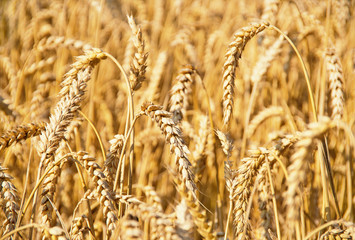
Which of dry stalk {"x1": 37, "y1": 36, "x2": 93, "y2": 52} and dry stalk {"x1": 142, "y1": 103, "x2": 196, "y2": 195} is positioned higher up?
dry stalk {"x1": 37, "y1": 36, "x2": 93, "y2": 52}

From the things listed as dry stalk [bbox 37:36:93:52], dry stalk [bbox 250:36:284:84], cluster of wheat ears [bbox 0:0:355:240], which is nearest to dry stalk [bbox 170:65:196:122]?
cluster of wheat ears [bbox 0:0:355:240]

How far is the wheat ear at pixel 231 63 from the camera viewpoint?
1087mm

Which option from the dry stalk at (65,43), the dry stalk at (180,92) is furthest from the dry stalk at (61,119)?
the dry stalk at (65,43)

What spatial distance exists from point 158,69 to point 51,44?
743 millimetres

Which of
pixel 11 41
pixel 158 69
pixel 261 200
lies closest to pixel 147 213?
pixel 261 200

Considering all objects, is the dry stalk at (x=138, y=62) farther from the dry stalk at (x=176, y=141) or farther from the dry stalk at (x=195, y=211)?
the dry stalk at (x=195, y=211)

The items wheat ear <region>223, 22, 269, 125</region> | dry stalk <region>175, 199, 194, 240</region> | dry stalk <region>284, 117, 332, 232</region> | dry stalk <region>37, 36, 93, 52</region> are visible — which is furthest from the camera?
dry stalk <region>37, 36, 93, 52</region>

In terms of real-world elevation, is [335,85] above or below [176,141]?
above

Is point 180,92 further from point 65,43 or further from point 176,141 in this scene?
point 65,43

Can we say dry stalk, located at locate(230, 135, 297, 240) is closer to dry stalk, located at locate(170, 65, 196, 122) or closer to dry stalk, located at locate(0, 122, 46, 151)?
dry stalk, located at locate(170, 65, 196, 122)

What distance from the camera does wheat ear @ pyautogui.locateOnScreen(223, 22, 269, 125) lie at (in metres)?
1.09

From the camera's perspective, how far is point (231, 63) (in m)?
1.13

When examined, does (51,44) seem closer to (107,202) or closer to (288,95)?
(107,202)

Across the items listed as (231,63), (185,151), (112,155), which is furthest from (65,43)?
(185,151)
